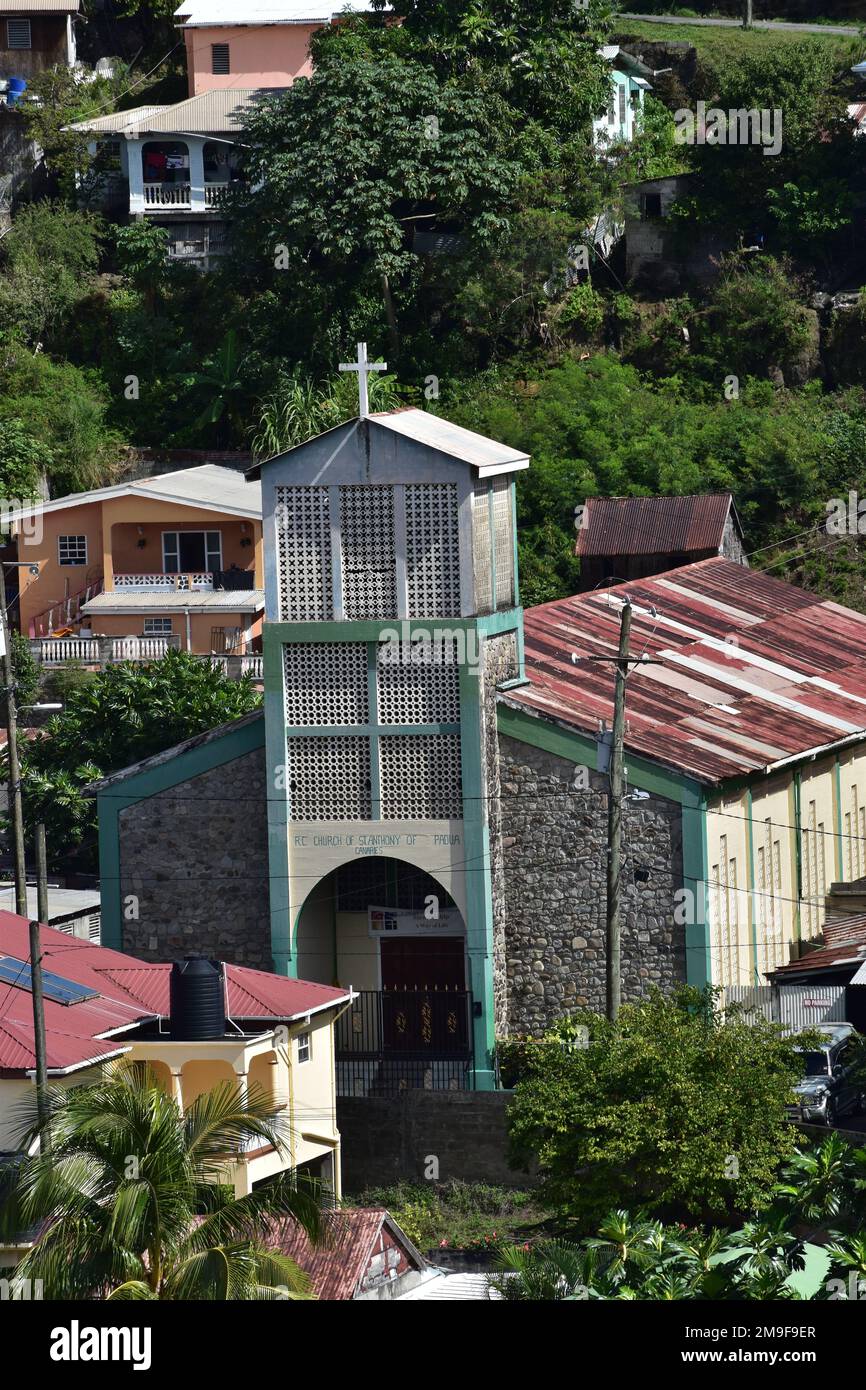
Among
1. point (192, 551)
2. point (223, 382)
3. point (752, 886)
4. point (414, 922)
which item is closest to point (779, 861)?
point (752, 886)

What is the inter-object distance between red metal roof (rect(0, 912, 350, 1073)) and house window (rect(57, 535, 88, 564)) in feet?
107

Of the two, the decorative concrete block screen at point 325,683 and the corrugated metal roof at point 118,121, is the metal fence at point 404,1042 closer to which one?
the decorative concrete block screen at point 325,683

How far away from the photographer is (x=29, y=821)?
5178 centimetres

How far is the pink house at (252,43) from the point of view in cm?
8294

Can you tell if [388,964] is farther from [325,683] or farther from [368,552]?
[368,552]

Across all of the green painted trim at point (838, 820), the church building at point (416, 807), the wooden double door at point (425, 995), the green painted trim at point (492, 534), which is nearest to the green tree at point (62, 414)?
the green painted trim at point (838, 820)

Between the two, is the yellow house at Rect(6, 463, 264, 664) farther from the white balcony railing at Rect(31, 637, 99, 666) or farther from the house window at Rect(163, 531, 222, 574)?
the white balcony railing at Rect(31, 637, 99, 666)

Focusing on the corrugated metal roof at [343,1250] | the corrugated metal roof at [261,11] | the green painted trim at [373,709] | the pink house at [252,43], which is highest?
the corrugated metal roof at [261,11]

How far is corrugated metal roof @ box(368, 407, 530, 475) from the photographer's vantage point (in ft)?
125

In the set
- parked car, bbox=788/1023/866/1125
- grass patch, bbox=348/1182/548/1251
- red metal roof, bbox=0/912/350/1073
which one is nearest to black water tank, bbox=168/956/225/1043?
red metal roof, bbox=0/912/350/1073

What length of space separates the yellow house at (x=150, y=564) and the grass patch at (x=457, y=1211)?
100 ft

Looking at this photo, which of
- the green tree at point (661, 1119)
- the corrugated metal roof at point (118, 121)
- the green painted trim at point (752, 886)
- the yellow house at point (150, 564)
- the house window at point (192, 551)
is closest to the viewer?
the green tree at point (661, 1119)
